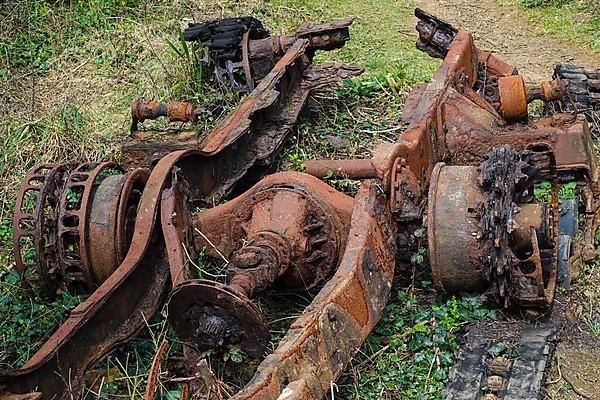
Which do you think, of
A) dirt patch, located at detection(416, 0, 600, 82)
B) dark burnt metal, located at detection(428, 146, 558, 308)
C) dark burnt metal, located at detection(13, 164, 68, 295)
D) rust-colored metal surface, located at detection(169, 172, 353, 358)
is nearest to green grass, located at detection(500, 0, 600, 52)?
dirt patch, located at detection(416, 0, 600, 82)

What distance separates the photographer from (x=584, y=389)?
156 inches

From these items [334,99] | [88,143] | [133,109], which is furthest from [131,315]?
[334,99]

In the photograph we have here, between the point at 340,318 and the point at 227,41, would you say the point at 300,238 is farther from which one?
the point at 227,41

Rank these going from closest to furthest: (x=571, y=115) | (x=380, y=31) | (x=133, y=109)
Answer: (x=571, y=115), (x=133, y=109), (x=380, y=31)

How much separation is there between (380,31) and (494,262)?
19.0 ft

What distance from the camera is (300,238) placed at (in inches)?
175

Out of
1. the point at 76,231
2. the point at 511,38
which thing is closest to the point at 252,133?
the point at 76,231

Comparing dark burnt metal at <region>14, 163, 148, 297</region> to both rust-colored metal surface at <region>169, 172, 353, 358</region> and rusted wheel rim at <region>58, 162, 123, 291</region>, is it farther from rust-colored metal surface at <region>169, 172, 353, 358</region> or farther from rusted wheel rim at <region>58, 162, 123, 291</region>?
rust-colored metal surface at <region>169, 172, 353, 358</region>

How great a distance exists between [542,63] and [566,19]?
1227 millimetres

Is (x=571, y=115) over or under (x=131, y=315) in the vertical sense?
over

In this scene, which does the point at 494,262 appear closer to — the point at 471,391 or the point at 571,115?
the point at 471,391

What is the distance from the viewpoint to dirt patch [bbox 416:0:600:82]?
8.75 meters

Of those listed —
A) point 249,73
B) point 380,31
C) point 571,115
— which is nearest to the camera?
point 571,115

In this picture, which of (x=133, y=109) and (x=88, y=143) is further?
(x=88, y=143)
